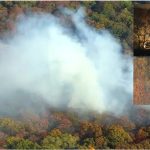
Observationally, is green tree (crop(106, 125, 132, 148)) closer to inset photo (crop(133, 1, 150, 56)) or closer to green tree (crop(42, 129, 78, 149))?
green tree (crop(42, 129, 78, 149))

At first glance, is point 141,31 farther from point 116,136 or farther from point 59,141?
point 59,141

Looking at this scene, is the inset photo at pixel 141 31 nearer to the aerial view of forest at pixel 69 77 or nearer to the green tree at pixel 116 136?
the aerial view of forest at pixel 69 77

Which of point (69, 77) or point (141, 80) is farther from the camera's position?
point (141, 80)

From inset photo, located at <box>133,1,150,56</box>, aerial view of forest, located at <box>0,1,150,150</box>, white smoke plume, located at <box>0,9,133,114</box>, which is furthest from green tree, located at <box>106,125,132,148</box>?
inset photo, located at <box>133,1,150,56</box>

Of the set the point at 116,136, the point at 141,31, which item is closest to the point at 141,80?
the point at 141,31

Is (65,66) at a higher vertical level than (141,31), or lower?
lower

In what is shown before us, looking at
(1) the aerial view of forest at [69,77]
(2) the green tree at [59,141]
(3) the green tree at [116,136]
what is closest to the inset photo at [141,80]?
(1) the aerial view of forest at [69,77]
